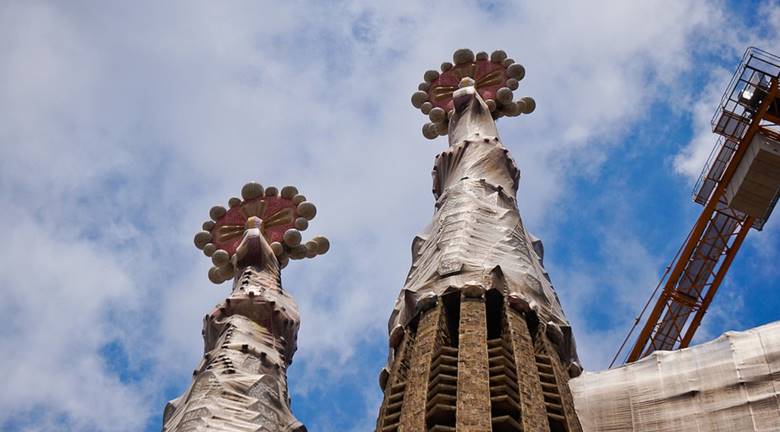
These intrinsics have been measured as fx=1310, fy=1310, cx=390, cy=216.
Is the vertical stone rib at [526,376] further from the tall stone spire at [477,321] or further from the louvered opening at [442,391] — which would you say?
the louvered opening at [442,391]

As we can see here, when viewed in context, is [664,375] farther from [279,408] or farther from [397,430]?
[279,408]

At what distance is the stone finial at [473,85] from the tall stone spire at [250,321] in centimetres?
332

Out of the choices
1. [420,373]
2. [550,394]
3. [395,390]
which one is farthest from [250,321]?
[550,394]

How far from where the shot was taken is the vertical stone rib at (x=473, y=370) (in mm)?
13625

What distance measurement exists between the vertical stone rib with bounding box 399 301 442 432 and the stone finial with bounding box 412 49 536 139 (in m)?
10.3

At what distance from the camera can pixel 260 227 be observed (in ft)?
88.2

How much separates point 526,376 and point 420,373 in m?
1.24

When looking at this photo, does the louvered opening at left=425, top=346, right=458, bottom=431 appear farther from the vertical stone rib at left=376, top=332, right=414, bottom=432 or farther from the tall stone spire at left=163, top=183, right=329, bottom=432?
the tall stone spire at left=163, top=183, right=329, bottom=432

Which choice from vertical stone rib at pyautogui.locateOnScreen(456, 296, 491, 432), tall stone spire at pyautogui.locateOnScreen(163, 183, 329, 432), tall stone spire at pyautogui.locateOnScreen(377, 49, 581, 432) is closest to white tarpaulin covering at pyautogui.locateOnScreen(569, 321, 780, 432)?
tall stone spire at pyautogui.locateOnScreen(377, 49, 581, 432)

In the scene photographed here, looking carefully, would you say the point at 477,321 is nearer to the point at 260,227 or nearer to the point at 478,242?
the point at 478,242

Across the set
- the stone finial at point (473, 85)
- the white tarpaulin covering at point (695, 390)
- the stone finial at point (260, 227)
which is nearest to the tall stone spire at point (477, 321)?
the white tarpaulin covering at point (695, 390)

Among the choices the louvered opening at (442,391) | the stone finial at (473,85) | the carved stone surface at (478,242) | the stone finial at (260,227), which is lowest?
the louvered opening at (442,391)

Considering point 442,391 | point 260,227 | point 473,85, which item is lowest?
point 442,391

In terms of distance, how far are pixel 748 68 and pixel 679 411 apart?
21762 mm
